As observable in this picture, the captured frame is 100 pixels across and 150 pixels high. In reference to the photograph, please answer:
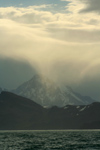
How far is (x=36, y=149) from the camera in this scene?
12350cm

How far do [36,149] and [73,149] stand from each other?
1410 cm

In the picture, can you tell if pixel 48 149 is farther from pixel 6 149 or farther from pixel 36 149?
pixel 6 149

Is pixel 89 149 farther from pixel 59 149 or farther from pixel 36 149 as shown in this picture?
pixel 36 149

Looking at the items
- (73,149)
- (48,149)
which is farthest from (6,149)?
(73,149)

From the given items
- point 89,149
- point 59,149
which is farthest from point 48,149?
point 89,149

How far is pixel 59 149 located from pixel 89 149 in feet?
37.2

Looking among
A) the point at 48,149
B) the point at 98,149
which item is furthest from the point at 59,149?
the point at 98,149

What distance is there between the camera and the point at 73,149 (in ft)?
401

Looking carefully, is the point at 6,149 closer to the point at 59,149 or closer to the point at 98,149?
the point at 59,149

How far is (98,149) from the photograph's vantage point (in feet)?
397

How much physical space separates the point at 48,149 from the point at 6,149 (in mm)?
16034

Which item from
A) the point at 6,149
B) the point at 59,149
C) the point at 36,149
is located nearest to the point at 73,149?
the point at 59,149

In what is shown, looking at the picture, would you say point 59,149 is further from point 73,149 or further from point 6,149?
point 6,149

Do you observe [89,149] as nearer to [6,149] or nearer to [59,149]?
[59,149]
